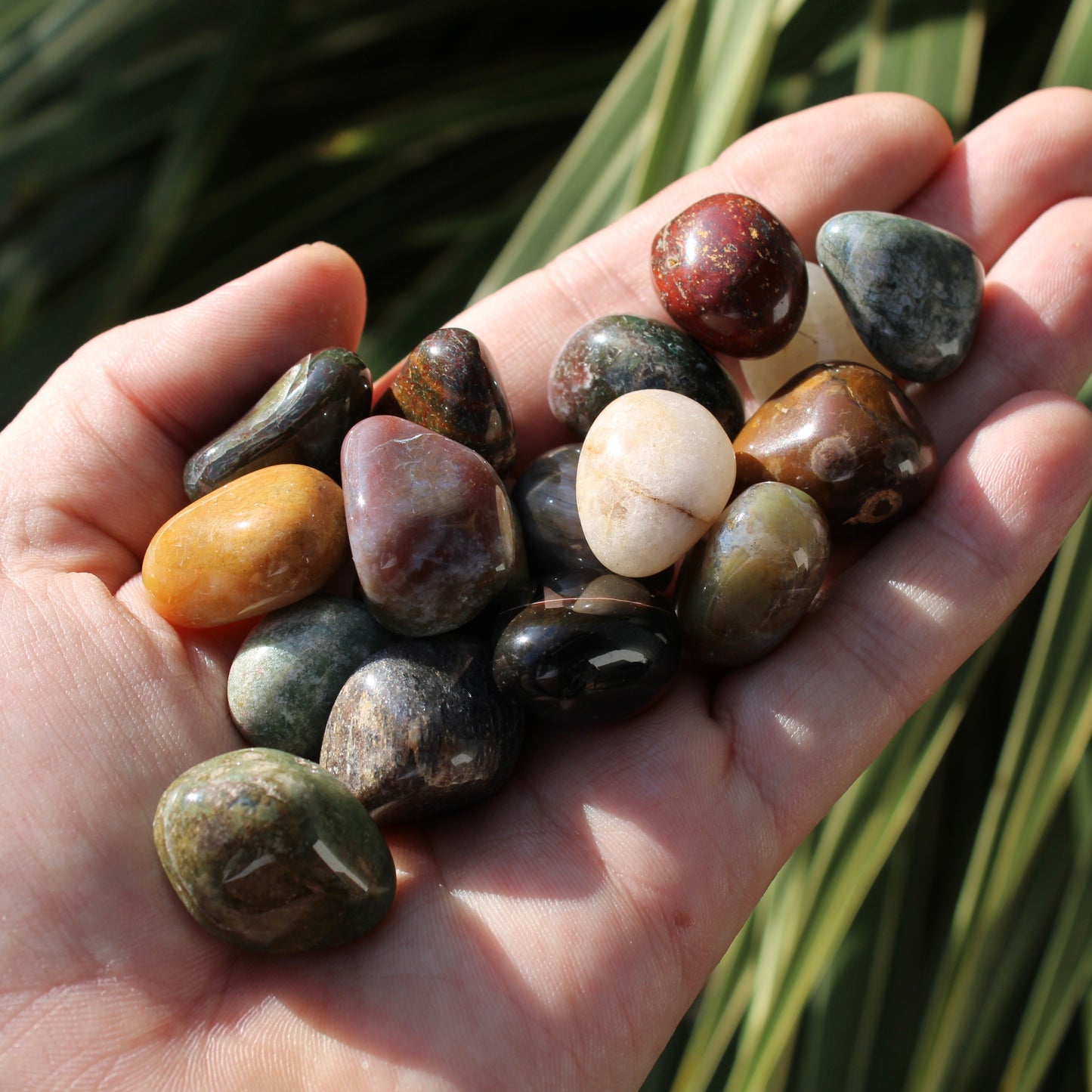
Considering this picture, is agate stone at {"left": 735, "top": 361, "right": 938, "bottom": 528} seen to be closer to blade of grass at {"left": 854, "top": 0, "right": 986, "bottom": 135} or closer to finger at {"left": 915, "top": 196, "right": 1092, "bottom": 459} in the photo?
finger at {"left": 915, "top": 196, "right": 1092, "bottom": 459}

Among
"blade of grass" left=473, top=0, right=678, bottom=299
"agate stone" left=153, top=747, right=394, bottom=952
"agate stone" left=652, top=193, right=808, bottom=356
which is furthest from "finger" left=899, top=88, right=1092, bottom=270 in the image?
"agate stone" left=153, top=747, right=394, bottom=952

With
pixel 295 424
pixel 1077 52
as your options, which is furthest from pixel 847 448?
pixel 1077 52

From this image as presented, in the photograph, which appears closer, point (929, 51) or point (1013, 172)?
point (1013, 172)

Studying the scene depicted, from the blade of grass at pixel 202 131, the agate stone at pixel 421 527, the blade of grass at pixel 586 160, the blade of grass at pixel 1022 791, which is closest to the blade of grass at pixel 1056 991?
the blade of grass at pixel 1022 791

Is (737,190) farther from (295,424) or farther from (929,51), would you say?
(295,424)

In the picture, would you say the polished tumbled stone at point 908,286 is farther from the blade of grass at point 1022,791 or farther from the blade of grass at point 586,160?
the blade of grass at point 586,160
